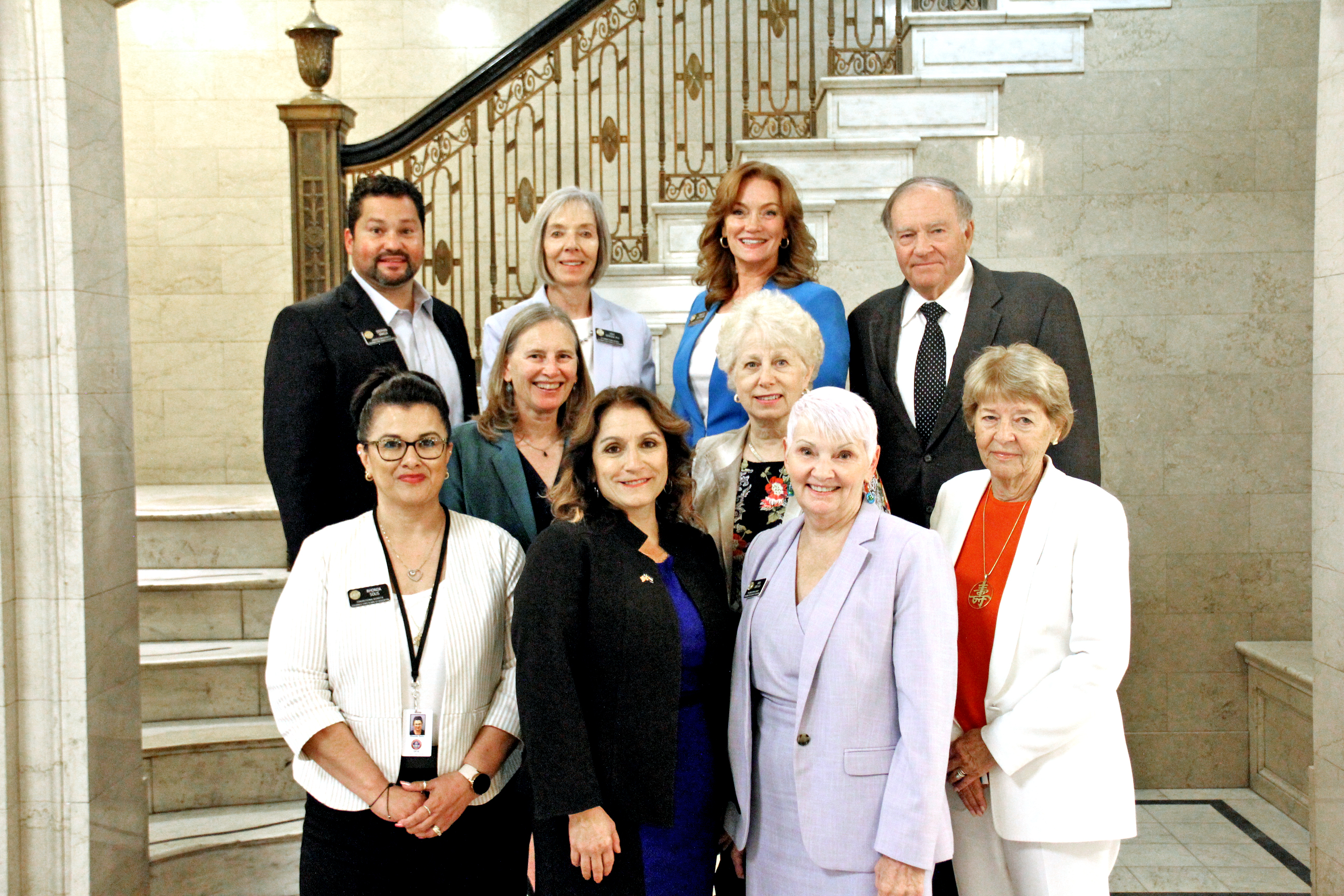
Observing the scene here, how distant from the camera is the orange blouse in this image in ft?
7.07

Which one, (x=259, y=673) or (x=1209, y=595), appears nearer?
(x=259, y=673)

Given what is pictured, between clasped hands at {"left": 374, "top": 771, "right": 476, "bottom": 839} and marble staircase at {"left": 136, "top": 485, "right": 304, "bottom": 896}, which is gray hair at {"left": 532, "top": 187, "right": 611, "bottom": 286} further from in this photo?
marble staircase at {"left": 136, "top": 485, "right": 304, "bottom": 896}

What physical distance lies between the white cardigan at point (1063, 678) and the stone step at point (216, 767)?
2594 millimetres

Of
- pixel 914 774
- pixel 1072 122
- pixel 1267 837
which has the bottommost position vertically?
pixel 1267 837

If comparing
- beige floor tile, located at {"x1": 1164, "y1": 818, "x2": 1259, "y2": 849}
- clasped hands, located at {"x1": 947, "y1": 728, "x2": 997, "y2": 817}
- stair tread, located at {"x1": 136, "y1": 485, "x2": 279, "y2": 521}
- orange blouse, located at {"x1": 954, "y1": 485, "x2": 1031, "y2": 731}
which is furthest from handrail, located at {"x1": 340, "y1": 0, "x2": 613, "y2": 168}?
beige floor tile, located at {"x1": 1164, "y1": 818, "x2": 1259, "y2": 849}

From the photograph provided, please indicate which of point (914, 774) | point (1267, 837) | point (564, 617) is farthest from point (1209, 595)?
point (564, 617)

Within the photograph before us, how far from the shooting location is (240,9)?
665 centimetres

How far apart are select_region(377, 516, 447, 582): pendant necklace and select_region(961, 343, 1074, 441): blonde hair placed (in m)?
1.19

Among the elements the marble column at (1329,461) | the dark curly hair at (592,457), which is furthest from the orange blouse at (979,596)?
the marble column at (1329,461)

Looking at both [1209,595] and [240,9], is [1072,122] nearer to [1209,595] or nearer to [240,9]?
[1209,595]

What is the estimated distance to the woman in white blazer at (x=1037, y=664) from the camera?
205cm

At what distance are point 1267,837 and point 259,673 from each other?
3.95m

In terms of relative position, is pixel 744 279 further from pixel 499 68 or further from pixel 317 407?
pixel 499 68

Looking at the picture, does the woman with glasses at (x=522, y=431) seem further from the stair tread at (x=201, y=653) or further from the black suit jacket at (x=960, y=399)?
the stair tread at (x=201, y=653)
